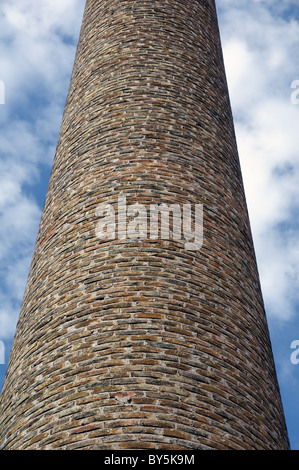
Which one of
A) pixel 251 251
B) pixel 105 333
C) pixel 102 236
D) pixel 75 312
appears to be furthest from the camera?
pixel 251 251

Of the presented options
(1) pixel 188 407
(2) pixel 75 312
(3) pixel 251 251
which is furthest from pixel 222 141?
(1) pixel 188 407

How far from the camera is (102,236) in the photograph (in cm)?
583

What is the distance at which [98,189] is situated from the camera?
20.7 ft

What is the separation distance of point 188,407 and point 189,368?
35cm

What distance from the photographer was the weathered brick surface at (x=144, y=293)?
182 inches

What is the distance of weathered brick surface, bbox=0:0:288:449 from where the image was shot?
4.61 meters

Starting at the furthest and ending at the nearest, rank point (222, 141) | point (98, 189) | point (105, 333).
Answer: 1. point (222, 141)
2. point (98, 189)
3. point (105, 333)

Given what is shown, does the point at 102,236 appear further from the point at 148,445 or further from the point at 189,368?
the point at 148,445

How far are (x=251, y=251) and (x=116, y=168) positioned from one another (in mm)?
1703

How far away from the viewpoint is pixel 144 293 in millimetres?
5246
